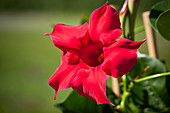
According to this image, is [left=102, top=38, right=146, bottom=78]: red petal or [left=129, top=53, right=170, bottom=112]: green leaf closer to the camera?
[left=102, top=38, right=146, bottom=78]: red petal

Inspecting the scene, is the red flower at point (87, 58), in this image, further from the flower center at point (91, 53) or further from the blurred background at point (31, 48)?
the blurred background at point (31, 48)

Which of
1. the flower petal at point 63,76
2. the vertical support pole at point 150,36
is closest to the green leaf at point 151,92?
the vertical support pole at point 150,36

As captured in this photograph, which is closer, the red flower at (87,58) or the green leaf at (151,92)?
the red flower at (87,58)

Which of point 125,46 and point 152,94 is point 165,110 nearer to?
point 152,94

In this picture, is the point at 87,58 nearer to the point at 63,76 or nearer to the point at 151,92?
the point at 63,76

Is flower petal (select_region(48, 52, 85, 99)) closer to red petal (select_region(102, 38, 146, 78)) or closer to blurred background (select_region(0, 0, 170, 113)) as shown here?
red petal (select_region(102, 38, 146, 78))

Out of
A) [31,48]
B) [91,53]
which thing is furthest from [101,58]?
[31,48]

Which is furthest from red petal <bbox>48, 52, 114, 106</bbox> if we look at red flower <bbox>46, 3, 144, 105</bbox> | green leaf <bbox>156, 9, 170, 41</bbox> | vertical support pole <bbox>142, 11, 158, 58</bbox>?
vertical support pole <bbox>142, 11, 158, 58</bbox>
